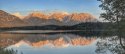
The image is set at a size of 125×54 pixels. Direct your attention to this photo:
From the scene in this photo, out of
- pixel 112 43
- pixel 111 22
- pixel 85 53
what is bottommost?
pixel 85 53

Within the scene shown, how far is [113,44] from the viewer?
2475cm

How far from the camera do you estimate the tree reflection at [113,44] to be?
2448 centimetres

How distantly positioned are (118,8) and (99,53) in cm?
382

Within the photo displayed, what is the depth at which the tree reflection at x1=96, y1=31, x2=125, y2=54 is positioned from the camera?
24484 millimetres

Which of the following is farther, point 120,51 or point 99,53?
point 99,53

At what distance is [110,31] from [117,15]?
131 centimetres

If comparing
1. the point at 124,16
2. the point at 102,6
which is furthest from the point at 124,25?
the point at 102,6

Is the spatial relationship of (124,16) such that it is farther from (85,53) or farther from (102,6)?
(85,53)

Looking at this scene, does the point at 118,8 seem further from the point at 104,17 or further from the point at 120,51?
the point at 120,51

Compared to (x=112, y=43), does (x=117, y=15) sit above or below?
above

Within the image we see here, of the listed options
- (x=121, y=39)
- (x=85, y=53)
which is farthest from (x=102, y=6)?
(x=85, y=53)

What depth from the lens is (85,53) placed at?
5166 centimetres

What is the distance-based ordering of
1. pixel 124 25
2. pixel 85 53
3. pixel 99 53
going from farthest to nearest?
pixel 85 53
pixel 99 53
pixel 124 25

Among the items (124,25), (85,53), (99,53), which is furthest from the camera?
(85,53)
